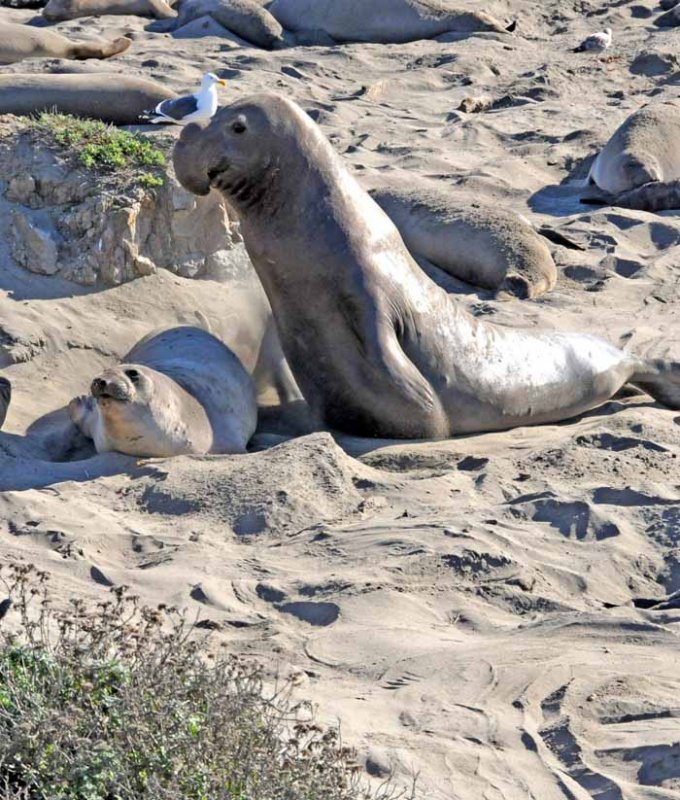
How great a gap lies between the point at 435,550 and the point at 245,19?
975 centimetres

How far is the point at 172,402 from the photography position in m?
6.32


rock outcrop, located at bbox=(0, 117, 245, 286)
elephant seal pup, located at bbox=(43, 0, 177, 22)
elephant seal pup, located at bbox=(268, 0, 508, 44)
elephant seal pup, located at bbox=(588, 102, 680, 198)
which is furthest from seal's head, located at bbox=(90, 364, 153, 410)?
elephant seal pup, located at bbox=(43, 0, 177, 22)

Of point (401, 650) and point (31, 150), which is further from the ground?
point (31, 150)

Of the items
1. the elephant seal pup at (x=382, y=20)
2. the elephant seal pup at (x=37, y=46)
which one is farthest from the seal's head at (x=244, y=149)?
the elephant seal pup at (x=382, y=20)

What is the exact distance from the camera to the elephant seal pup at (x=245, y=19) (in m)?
14.1

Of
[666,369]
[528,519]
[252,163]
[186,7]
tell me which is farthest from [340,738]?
[186,7]

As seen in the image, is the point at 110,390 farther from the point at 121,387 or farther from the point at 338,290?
the point at 338,290

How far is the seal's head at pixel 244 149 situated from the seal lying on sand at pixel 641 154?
393cm

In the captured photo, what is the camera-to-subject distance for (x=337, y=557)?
17.1 feet

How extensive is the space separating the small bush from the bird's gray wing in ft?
18.9

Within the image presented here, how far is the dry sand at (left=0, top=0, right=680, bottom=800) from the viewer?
4070mm

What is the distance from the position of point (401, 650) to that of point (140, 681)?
3.70 feet

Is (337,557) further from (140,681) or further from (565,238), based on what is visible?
(565,238)

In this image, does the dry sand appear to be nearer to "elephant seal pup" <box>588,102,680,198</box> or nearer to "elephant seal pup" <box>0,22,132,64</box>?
"elephant seal pup" <box>588,102,680,198</box>
